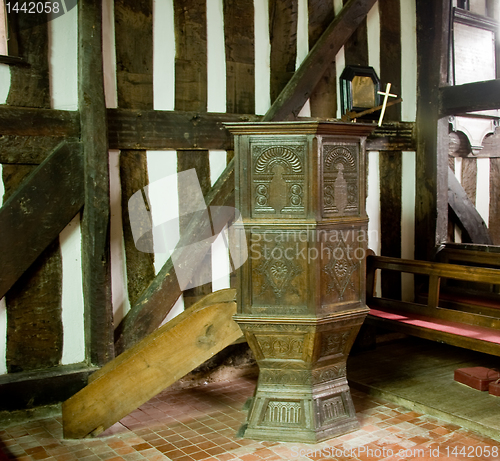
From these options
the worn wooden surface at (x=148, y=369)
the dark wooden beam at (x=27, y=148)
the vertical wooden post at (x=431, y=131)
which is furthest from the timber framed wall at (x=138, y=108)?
the vertical wooden post at (x=431, y=131)

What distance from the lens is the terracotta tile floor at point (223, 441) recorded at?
10.8ft

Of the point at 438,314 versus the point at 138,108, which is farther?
the point at 438,314

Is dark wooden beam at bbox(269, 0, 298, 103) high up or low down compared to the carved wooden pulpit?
up

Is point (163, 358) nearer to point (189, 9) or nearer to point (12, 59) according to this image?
point (12, 59)

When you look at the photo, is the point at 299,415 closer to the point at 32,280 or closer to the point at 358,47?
the point at 32,280

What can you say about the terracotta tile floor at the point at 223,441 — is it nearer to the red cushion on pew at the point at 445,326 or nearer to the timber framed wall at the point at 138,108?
the timber framed wall at the point at 138,108

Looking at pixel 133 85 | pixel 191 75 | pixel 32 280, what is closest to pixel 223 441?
pixel 32 280

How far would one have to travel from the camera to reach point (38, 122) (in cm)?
385

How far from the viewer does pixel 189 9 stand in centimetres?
441

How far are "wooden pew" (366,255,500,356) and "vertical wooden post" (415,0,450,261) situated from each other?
2.84ft

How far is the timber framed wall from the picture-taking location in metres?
3.92

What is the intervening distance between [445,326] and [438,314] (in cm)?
19

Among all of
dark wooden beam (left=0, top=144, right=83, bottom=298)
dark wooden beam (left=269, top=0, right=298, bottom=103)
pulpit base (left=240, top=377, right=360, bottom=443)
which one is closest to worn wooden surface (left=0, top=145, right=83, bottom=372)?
dark wooden beam (left=0, top=144, right=83, bottom=298)

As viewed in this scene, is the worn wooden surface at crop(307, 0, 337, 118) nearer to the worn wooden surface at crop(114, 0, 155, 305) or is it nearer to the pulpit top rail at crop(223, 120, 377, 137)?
the worn wooden surface at crop(114, 0, 155, 305)
